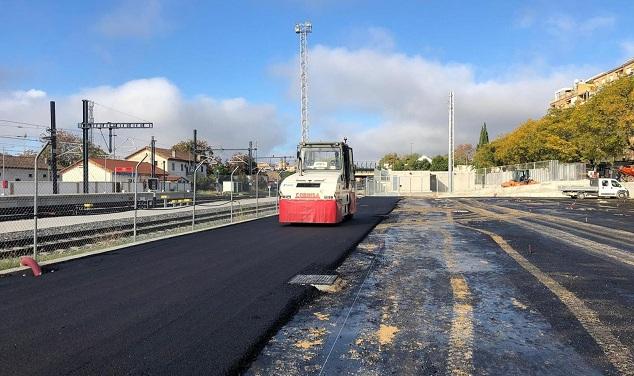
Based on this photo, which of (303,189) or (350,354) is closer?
(350,354)

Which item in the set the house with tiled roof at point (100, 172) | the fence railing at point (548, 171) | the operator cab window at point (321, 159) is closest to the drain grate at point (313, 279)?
the operator cab window at point (321, 159)

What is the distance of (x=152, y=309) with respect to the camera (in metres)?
6.16

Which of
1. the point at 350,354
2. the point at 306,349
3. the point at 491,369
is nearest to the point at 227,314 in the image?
the point at 306,349

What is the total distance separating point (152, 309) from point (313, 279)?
8.96 feet

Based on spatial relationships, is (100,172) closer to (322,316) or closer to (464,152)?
(322,316)

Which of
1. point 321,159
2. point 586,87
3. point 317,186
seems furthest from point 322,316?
point 586,87

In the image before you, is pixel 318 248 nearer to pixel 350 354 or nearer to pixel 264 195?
pixel 350 354

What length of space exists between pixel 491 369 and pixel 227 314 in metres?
3.06

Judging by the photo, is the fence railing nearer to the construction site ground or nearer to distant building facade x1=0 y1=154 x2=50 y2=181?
the construction site ground

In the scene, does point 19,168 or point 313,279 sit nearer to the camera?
point 313,279

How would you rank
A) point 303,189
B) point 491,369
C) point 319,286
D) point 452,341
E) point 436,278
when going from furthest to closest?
1. point 303,189
2. point 436,278
3. point 319,286
4. point 452,341
5. point 491,369

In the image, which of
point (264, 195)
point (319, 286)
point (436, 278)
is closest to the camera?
point (319, 286)

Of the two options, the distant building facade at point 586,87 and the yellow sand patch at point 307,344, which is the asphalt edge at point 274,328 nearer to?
the yellow sand patch at point 307,344

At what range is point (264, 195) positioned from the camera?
4434 centimetres
